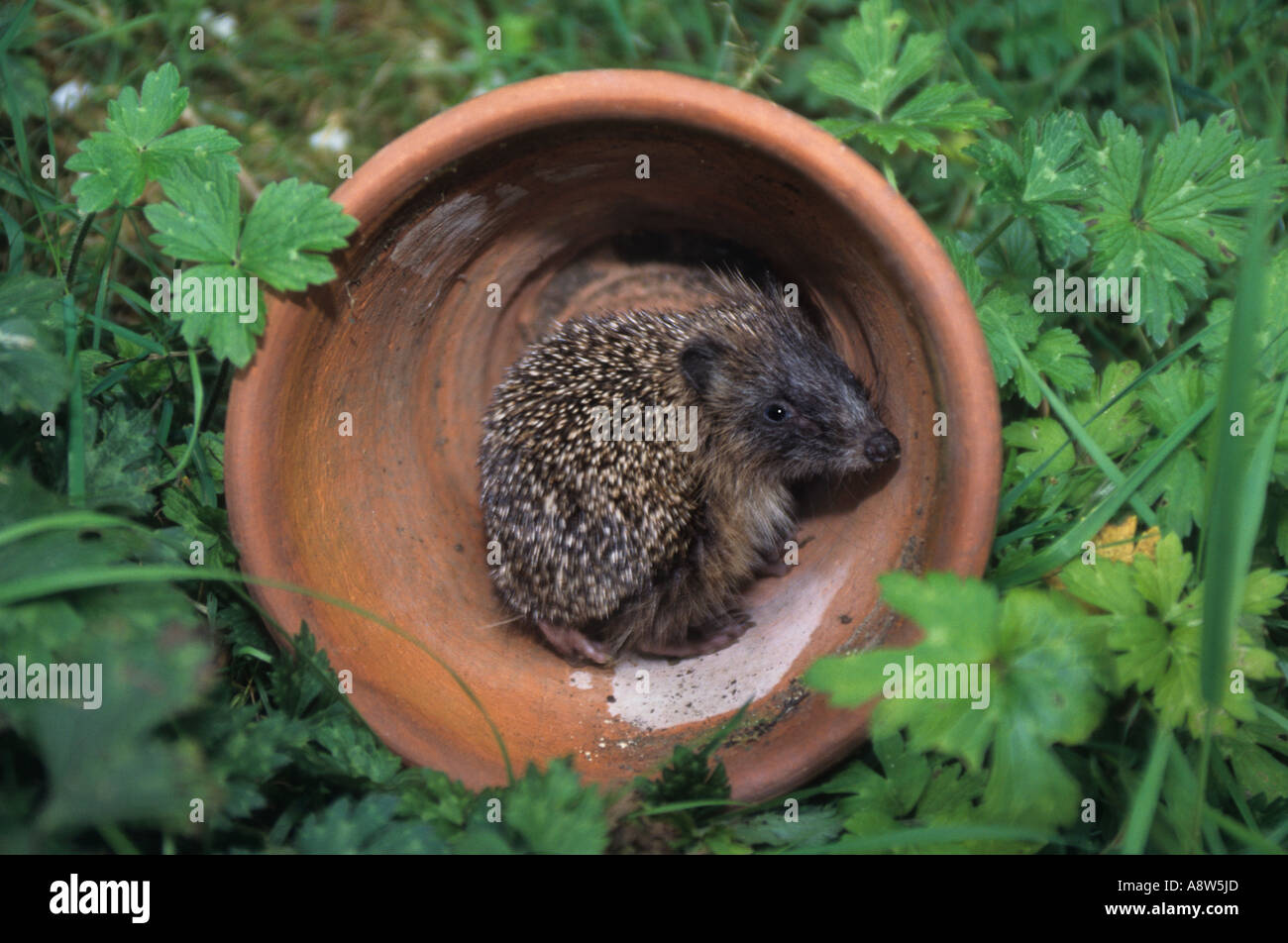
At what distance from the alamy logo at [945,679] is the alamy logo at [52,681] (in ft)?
7.55

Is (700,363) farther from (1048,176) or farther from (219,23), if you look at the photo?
(219,23)

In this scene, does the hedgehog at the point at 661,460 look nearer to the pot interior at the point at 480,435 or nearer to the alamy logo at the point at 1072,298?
the pot interior at the point at 480,435

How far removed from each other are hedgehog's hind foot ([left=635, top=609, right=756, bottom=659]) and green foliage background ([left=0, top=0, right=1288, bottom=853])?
575 millimetres

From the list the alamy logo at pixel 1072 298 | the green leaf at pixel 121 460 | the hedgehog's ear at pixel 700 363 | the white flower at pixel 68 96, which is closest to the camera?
the green leaf at pixel 121 460

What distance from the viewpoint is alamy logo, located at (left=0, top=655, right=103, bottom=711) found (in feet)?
8.34

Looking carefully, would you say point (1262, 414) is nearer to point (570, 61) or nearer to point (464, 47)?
point (570, 61)

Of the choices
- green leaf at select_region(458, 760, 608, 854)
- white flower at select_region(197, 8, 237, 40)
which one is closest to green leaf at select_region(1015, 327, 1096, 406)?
green leaf at select_region(458, 760, 608, 854)

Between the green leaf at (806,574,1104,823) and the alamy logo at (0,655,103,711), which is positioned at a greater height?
the alamy logo at (0,655,103,711)

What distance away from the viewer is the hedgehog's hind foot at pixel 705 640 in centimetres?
384

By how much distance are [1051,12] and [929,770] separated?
404 centimetres

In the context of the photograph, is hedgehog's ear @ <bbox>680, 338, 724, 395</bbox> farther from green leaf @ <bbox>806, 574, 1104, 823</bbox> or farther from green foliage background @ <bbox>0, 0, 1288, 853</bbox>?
green leaf @ <bbox>806, 574, 1104, 823</bbox>

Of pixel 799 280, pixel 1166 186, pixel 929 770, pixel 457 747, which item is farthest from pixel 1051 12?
pixel 457 747

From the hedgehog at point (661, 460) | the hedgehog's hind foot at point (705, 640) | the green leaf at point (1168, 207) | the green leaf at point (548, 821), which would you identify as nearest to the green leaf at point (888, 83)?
the green leaf at point (1168, 207)
